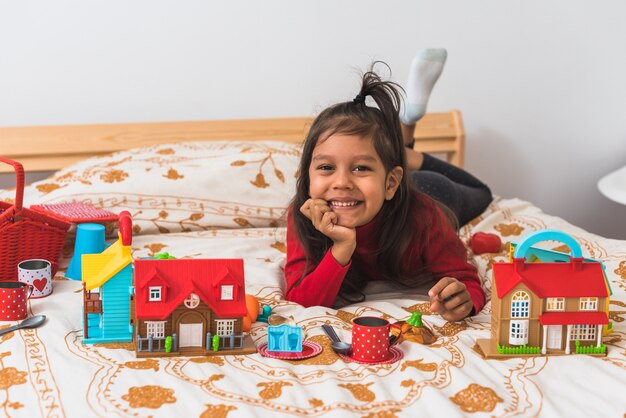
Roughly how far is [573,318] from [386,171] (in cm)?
53

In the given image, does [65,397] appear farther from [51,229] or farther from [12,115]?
[12,115]

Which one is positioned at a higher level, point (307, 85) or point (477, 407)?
point (307, 85)

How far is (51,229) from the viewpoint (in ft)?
5.82

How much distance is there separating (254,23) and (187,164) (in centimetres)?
74

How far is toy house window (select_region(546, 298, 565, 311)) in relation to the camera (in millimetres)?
1242

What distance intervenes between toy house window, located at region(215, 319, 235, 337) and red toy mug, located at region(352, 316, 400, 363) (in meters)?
0.19

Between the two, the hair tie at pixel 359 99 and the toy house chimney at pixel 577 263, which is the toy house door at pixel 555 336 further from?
the hair tie at pixel 359 99

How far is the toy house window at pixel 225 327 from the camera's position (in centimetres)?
126

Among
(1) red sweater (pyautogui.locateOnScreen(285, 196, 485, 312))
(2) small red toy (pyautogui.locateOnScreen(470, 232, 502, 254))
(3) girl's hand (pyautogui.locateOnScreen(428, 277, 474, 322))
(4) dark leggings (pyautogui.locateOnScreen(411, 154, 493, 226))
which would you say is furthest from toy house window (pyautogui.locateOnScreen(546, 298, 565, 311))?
(4) dark leggings (pyautogui.locateOnScreen(411, 154, 493, 226))

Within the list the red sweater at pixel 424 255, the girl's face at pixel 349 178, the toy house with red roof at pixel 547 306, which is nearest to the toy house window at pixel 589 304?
the toy house with red roof at pixel 547 306

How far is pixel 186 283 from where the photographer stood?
4.05 ft

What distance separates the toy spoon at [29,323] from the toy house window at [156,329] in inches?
10.5

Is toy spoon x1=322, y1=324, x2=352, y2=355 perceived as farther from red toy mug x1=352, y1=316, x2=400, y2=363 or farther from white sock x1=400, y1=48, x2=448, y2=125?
white sock x1=400, y1=48, x2=448, y2=125

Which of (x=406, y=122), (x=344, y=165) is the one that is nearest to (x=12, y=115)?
(x=406, y=122)
